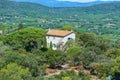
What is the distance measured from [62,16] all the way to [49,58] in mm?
136510

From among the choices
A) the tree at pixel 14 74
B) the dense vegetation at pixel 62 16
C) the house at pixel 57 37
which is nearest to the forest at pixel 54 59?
the tree at pixel 14 74

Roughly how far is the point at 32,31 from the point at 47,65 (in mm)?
5819

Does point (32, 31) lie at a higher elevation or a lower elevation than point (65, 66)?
higher

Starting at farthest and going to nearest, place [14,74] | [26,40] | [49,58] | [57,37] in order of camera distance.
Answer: [57,37] → [26,40] → [49,58] → [14,74]

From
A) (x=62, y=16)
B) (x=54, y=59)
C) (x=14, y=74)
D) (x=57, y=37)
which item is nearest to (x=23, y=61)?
(x=14, y=74)

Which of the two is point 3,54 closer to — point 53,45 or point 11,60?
point 11,60

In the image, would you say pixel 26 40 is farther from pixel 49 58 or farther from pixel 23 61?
pixel 23 61

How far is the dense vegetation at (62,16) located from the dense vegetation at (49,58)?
76.1 m

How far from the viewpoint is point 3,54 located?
106 feet

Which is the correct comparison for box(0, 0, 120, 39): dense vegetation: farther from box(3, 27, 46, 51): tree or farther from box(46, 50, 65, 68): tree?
box(46, 50, 65, 68): tree

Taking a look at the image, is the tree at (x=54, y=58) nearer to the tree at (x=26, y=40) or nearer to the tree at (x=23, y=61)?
the tree at (x=23, y=61)

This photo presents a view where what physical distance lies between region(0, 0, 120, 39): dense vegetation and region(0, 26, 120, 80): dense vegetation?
7613 centimetres

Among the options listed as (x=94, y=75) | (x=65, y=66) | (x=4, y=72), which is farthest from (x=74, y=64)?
(x=4, y=72)

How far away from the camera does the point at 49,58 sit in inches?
1337
